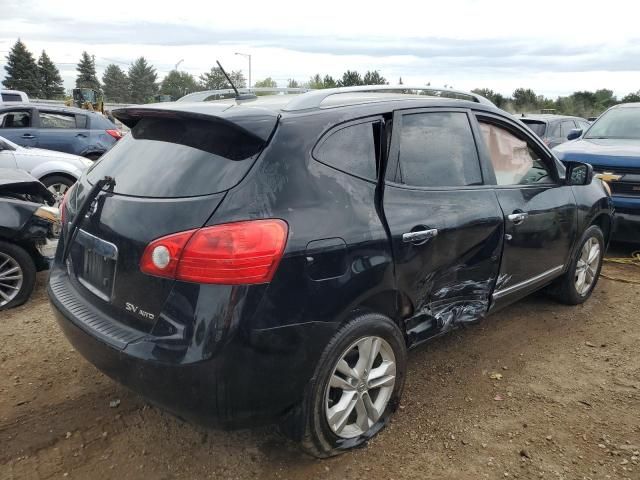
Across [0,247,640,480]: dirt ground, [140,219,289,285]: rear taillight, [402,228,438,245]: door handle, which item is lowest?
[0,247,640,480]: dirt ground

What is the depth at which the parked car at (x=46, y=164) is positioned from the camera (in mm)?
7684

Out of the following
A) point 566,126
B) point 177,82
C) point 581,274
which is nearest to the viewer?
point 581,274

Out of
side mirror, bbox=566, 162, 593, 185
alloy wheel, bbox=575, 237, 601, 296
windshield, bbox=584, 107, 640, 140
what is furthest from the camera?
windshield, bbox=584, 107, 640, 140

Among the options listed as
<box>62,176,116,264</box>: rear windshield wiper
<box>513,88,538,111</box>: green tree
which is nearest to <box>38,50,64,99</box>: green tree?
<box>513,88,538,111</box>: green tree

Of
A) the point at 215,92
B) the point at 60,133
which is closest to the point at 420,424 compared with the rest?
the point at 215,92

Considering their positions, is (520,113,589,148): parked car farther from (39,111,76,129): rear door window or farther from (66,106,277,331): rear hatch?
(66,106,277,331): rear hatch

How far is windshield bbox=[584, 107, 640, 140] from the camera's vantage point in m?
7.35

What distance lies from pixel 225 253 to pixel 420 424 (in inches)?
62.6

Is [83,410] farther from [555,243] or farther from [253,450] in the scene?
[555,243]

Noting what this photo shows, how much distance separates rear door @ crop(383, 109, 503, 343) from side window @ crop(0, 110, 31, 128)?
31.4 feet

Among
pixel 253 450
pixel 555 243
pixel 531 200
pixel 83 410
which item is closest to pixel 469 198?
pixel 531 200

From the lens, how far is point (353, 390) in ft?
8.45

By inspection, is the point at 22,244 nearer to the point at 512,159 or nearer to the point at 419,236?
the point at 419,236

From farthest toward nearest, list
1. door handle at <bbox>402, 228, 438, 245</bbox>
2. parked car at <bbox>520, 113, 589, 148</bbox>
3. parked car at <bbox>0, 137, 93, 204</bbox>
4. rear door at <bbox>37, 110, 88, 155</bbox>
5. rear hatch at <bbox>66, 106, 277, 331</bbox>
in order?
1. parked car at <bbox>520, 113, 589, 148</bbox>
2. rear door at <bbox>37, 110, 88, 155</bbox>
3. parked car at <bbox>0, 137, 93, 204</bbox>
4. door handle at <bbox>402, 228, 438, 245</bbox>
5. rear hatch at <bbox>66, 106, 277, 331</bbox>
